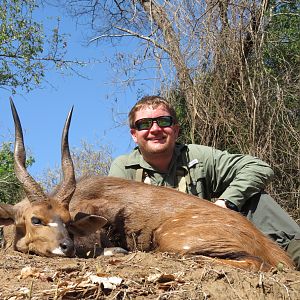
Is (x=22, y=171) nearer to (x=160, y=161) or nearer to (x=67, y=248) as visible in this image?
(x=67, y=248)

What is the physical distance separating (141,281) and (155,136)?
268 centimetres

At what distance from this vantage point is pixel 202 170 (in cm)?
580

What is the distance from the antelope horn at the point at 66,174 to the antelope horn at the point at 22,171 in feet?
0.51

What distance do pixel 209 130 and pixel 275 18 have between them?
2.31 meters

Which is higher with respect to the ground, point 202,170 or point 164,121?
point 164,121

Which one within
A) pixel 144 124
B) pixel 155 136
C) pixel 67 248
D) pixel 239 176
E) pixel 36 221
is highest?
pixel 144 124

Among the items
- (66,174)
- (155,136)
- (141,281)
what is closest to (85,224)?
(66,174)

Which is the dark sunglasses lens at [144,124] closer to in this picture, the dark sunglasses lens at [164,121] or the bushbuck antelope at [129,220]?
the dark sunglasses lens at [164,121]

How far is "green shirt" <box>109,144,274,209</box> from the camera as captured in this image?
5645 mm

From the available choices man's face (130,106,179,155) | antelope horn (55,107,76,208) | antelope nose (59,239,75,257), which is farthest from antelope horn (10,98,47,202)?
man's face (130,106,179,155)

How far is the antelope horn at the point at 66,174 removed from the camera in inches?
200

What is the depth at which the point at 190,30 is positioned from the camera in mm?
9492

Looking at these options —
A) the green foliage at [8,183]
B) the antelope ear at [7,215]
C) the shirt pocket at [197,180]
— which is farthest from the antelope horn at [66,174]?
the green foliage at [8,183]

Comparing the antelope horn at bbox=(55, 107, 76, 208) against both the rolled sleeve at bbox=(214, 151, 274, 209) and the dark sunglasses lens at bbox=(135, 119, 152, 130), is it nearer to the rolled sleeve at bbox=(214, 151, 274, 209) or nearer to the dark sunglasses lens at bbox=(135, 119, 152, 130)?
the dark sunglasses lens at bbox=(135, 119, 152, 130)
